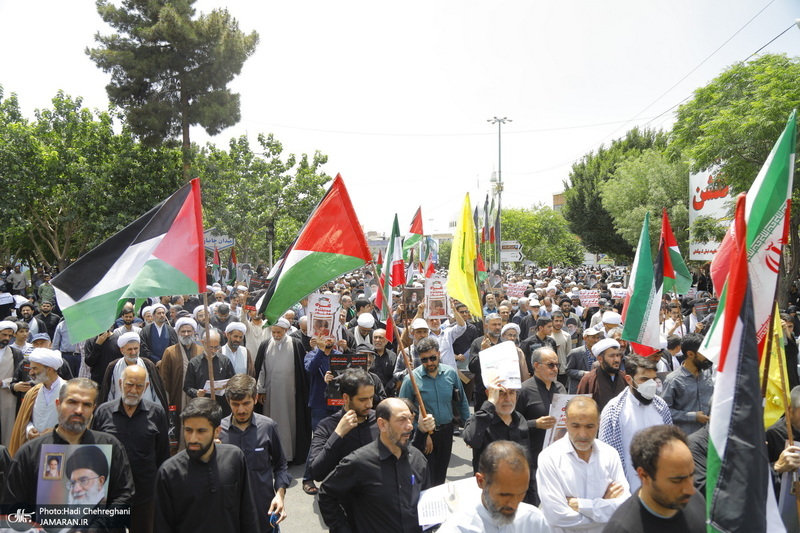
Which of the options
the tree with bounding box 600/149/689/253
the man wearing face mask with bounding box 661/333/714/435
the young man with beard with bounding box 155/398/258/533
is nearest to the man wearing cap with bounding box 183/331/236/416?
the young man with beard with bounding box 155/398/258/533

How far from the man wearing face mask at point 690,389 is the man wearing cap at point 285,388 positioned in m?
4.54

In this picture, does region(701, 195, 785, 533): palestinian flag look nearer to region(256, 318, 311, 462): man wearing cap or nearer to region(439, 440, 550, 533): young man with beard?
region(439, 440, 550, 533): young man with beard

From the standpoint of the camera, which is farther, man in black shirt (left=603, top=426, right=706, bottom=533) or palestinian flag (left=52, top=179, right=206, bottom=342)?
palestinian flag (left=52, top=179, right=206, bottom=342)

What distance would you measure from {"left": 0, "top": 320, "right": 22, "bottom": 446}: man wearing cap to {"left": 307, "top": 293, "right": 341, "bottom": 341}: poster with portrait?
11.0 ft

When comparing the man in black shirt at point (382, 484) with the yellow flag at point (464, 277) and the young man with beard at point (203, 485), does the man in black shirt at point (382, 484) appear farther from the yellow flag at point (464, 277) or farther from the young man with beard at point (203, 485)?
the yellow flag at point (464, 277)

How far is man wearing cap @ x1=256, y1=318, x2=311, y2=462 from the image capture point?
26.7 feet

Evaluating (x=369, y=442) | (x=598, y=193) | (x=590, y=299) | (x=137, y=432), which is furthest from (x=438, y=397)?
(x=598, y=193)

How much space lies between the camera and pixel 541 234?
57.1 m

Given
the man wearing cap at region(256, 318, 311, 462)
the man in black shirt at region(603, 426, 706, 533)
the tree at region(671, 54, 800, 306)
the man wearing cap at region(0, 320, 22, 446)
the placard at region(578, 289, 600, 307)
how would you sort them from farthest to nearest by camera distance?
the tree at region(671, 54, 800, 306)
the placard at region(578, 289, 600, 307)
the man wearing cap at region(256, 318, 311, 462)
the man wearing cap at region(0, 320, 22, 446)
the man in black shirt at region(603, 426, 706, 533)

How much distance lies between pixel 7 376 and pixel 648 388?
22.5ft

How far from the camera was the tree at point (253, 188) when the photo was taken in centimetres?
2727

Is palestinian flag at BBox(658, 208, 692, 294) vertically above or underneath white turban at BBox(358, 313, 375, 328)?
above

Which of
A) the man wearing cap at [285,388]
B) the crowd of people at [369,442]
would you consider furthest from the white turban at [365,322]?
the man wearing cap at [285,388]

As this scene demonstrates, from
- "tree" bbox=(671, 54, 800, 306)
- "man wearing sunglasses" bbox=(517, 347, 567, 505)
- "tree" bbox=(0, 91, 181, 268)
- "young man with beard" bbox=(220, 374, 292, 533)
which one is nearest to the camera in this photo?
"young man with beard" bbox=(220, 374, 292, 533)
